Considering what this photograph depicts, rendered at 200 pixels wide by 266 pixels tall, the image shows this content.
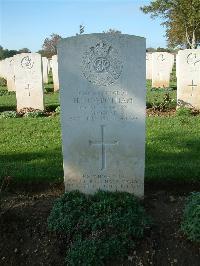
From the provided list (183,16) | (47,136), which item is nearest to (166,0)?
(183,16)

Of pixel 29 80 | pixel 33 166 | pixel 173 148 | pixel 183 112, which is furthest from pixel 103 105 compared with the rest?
pixel 29 80

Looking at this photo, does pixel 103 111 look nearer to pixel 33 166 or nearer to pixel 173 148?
pixel 33 166

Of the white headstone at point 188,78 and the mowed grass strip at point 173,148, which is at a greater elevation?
the white headstone at point 188,78

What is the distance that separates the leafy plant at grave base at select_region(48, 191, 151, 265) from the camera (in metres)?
3.88

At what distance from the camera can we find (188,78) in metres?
11.4

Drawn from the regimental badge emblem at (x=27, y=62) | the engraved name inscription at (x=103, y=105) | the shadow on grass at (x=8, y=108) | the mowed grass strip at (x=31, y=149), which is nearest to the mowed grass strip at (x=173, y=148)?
the engraved name inscription at (x=103, y=105)

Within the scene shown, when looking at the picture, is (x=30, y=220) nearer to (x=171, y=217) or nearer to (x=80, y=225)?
(x=80, y=225)

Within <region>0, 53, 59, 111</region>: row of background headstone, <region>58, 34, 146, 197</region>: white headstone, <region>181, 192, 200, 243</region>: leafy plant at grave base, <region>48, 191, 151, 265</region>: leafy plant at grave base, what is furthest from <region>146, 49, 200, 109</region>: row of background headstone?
<region>181, 192, 200, 243</region>: leafy plant at grave base

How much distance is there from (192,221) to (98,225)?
3.12ft

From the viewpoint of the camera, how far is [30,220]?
4.51 m

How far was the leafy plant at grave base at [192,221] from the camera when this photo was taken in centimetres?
389

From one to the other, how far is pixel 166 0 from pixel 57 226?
108ft

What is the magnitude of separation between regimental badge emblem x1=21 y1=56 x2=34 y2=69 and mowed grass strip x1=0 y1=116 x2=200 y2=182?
7.34 feet

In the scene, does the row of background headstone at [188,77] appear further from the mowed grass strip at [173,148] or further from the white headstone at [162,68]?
the white headstone at [162,68]
